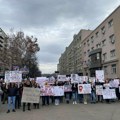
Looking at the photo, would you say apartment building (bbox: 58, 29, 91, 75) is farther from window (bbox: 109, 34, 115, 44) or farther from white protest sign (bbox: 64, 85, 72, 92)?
white protest sign (bbox: 64, 85, 72, 92)

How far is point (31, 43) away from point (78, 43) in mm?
57763

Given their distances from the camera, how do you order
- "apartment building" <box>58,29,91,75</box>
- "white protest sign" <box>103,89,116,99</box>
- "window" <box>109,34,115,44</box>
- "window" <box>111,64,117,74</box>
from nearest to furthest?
1. "white protest sign" <box>103,89,116,99</box>
2. "window" <box>111,64,117,74</box>
3. "window" <box>109,34,115,44</box>
4. "apartment building" <box>58,29,91,75</box>

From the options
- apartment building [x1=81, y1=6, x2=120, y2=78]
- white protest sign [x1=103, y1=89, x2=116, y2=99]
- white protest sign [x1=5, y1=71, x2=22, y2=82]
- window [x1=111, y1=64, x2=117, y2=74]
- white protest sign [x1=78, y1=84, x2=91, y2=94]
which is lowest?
white protest sign [x1=103, y1=89, x2=116, y2=99]

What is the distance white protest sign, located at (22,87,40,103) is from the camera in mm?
16812

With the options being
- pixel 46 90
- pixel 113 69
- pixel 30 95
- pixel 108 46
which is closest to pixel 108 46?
pixel 108 46

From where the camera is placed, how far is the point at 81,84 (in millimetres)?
21484

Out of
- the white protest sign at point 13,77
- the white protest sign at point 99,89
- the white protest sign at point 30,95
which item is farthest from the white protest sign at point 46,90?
the white protest sign at point 99,89

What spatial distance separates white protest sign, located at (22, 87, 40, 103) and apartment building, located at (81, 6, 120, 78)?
1424 inches

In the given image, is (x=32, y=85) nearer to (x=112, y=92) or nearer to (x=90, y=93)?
(x=90, y=93)

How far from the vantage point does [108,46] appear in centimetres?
5909

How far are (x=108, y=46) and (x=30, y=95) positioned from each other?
43.9 metres

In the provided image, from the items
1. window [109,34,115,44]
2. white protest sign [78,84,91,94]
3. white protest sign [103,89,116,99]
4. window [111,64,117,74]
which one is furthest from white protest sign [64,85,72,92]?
window [109,34,115,44]

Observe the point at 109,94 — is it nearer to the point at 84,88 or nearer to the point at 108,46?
the point at 84,88

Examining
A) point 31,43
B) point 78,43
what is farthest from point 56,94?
point 78,43
